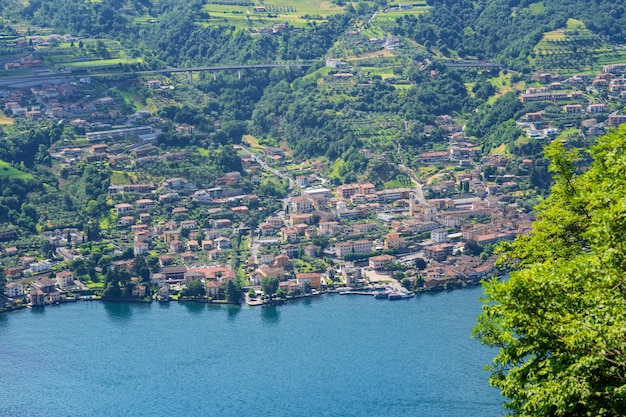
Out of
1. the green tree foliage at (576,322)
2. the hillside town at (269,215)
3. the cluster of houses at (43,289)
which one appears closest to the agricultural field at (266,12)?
the hillside town at (269,215)

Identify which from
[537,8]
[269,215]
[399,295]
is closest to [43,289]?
[269,215]

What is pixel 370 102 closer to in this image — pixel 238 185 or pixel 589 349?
pixel 238 185

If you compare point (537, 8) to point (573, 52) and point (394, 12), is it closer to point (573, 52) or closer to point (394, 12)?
point (573, 52)

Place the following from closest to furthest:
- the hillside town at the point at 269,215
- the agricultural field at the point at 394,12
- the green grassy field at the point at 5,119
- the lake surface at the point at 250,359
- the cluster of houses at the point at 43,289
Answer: the lake surface at the point at 250,359 → the cluster of houses at the point at 43,289 → the hillside town at the point at 269,215 → the green grassy field at the point at 5,119 → the agricultural field at the point at 394,12

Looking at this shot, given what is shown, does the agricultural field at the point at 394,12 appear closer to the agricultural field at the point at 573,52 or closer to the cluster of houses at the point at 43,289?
the agricultural field at the point at 573,52

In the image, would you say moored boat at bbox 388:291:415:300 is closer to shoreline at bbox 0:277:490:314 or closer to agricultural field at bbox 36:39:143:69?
shoreline at bbox 0:277:490:314
